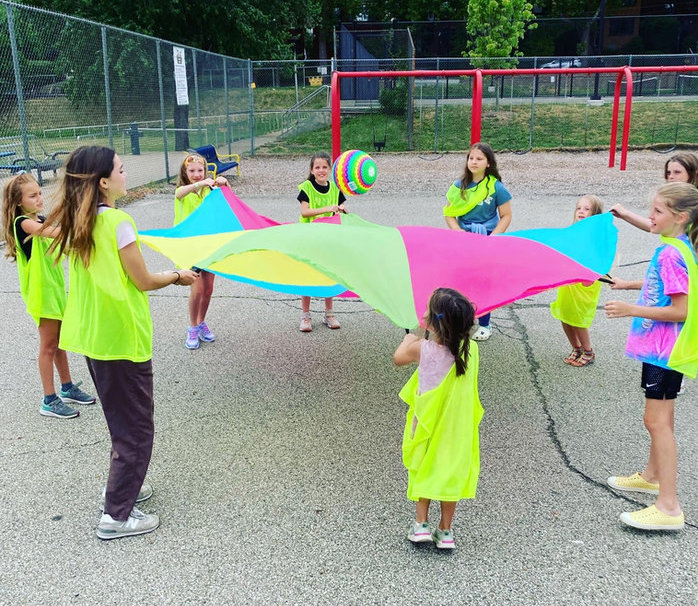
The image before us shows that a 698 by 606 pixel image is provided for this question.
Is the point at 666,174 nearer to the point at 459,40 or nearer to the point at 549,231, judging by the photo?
the point at 549,231

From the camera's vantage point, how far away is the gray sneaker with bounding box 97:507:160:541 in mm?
2857

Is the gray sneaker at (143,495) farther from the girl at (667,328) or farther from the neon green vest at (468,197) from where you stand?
the neon green vest at (468,197)

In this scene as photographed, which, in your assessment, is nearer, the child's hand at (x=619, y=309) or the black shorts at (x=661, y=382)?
the child's hand at (x=619, y=309)

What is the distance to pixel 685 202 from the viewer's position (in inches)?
114

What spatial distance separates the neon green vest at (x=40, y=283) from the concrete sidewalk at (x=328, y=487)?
0.66 m

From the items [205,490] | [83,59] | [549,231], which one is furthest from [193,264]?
[83,59]

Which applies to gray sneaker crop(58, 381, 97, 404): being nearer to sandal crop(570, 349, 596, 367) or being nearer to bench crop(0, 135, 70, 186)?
sandal crop(570, 349, 596, 367)

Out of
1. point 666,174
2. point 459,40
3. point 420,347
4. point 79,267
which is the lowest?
point 420,347

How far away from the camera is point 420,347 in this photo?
2699 millimetres

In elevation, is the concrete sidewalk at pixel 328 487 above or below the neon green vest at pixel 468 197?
below

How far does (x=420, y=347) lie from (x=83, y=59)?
10333 mm

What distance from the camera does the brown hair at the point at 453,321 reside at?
8.40 ft

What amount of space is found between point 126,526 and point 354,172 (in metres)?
3.21

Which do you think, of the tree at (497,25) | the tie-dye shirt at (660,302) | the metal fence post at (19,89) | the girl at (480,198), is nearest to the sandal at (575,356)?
the girl at (480,198)
